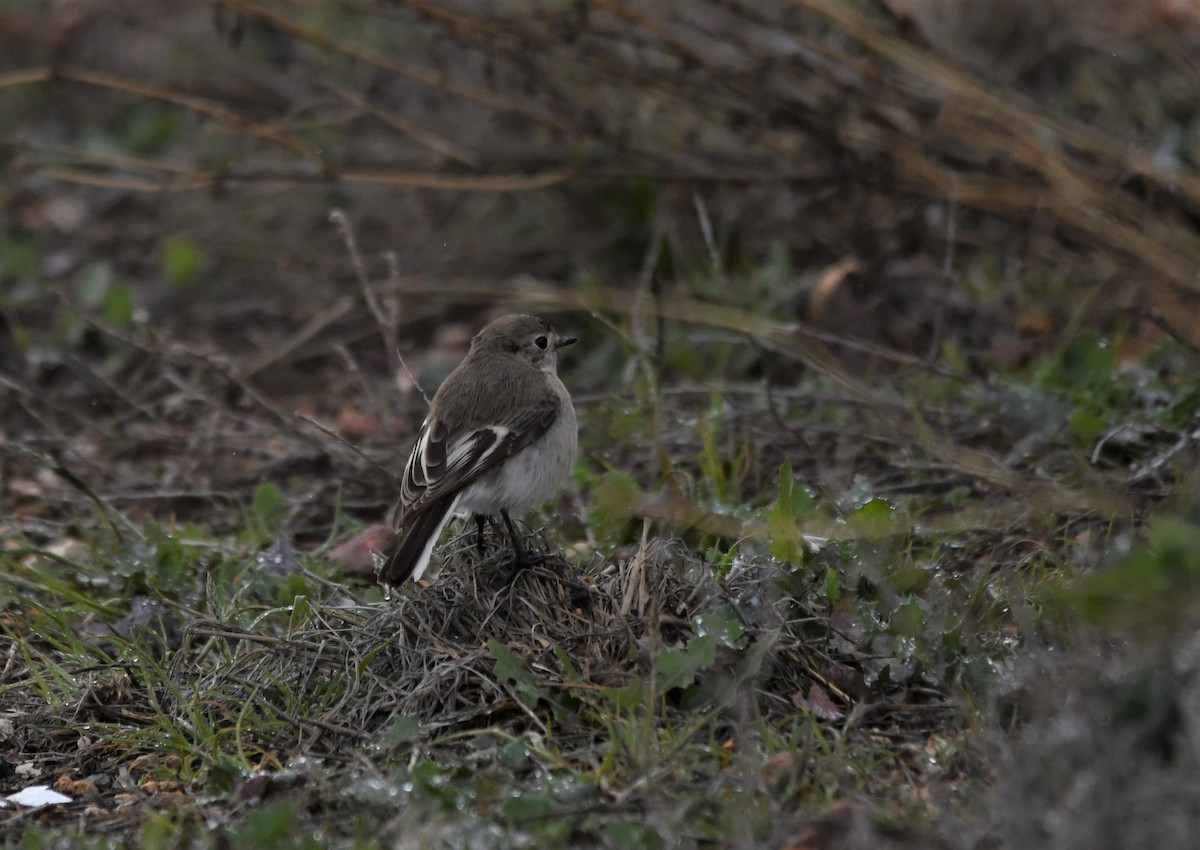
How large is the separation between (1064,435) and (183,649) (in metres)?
3.09

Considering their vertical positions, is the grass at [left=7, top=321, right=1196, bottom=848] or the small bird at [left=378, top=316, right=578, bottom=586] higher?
the small bird at [left=378, top=316, right=578, bottom=586]

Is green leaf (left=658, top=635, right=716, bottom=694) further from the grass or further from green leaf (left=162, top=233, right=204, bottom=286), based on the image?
green leaf (left=162, top=233, right=204, bottom=286)

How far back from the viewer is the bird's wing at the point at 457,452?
4453 mm

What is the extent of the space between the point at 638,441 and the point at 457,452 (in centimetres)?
134

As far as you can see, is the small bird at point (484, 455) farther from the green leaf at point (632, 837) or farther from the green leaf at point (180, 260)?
the green leaf at point (180, 260)

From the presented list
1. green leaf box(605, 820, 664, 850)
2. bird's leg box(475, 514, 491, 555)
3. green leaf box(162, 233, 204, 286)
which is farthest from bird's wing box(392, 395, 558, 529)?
green leaf box(162, 233, 204, 286)

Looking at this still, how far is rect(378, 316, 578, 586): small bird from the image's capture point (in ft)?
14.1

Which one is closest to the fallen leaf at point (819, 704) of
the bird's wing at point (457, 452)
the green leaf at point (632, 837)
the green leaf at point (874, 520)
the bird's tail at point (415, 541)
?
the green leaf at point (874, 520)

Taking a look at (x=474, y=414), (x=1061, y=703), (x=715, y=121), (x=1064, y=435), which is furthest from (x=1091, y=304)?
(x=1061, y=703)

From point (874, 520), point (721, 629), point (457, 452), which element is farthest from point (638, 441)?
point (721, 629)

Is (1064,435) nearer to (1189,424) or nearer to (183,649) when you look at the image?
(1189,424)

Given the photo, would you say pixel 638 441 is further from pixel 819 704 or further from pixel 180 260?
pixel 180 260

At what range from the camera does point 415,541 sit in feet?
13.8

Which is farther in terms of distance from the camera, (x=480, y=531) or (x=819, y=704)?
(x=480, y=531)
